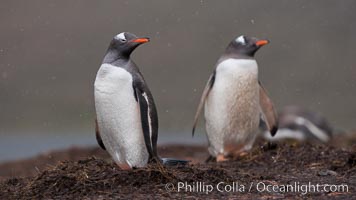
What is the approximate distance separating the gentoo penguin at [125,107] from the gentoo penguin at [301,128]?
17.6 ft

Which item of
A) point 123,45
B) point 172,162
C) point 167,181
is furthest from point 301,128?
point 167,181

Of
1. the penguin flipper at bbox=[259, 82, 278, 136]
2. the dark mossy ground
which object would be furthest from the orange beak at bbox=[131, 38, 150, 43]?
the penguin flipper at bbox=[259, 82, 278, 136]

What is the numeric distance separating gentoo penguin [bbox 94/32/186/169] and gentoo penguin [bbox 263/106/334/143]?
17.6ft

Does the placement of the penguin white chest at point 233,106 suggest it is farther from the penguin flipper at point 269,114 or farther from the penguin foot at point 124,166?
the penguin foot at point 124,166

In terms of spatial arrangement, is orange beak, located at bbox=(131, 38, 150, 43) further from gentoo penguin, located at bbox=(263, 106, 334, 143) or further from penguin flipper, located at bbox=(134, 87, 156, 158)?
gentoo penguin, located at bbox=(263, 106, 334, 143)

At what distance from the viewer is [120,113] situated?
638 centimetres

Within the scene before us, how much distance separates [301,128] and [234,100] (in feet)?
12.8

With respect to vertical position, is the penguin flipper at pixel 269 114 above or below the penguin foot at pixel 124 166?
below

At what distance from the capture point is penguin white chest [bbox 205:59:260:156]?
8188 millimetres

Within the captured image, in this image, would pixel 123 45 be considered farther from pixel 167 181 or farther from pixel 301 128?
pixel 301 128

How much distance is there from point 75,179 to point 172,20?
52.5 feet

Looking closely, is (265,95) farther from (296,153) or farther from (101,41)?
(101,41)

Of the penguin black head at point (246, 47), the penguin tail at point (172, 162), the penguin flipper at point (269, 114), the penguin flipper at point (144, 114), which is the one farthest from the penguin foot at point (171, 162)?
the penguin flipper at point (269, 114)

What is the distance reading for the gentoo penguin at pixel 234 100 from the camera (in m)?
8.20
